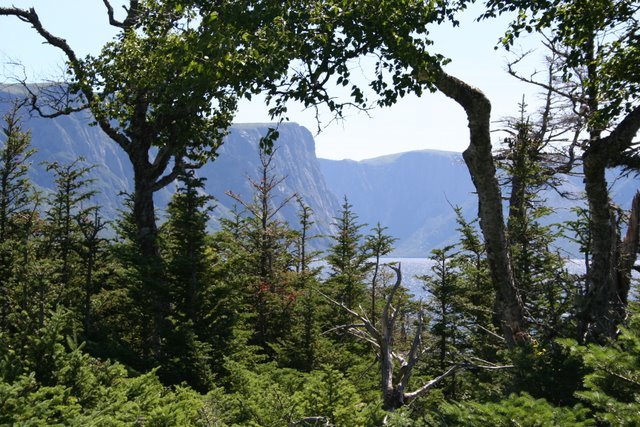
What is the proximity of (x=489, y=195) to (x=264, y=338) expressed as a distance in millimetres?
11469

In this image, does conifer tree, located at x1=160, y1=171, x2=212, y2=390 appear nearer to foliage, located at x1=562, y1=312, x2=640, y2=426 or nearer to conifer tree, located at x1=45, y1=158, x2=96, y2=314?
conifer tree, located at x1=45, y1=158, x2=96, y2=314

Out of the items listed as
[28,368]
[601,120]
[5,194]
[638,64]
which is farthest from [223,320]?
[5,194]

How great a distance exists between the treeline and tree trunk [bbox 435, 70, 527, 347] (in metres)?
0.36

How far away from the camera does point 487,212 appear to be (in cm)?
800

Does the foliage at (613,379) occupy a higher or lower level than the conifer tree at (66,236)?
lower

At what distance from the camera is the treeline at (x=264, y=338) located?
5.32 metres

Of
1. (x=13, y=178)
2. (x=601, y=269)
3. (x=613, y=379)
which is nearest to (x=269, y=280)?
(x=13, y=178)

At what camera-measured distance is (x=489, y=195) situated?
26.0 ft

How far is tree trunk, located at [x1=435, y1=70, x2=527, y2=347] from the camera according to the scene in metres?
7.82

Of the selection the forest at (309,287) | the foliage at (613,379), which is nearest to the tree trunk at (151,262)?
the forest at (309,287)

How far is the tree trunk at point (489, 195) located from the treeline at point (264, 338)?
36cm

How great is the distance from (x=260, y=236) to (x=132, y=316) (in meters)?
7.84

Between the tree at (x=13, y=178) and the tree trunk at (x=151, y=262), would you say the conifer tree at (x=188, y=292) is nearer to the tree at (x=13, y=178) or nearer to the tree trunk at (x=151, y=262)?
the tree trunk at (x=151, y=262)

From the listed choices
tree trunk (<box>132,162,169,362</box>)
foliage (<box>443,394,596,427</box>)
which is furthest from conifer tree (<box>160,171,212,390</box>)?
foliage (<box>443,394,596,427</box>)
